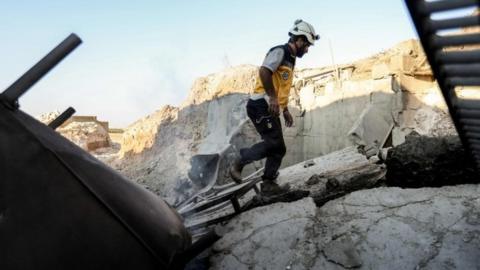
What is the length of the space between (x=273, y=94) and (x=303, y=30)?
72 centimetres

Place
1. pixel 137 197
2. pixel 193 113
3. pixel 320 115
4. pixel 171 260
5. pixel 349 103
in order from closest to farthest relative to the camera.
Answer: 1. pixel 171 260
2. pixel 137 197
3. pixel 349 103
4. pixel 320 115
5. pixel 193 113

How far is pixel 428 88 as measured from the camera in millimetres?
7484

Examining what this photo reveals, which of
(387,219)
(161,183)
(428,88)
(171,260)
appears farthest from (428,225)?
(161,183)

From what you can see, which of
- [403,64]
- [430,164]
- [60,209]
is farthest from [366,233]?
[403,64]

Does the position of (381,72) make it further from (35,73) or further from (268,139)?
(35,73)

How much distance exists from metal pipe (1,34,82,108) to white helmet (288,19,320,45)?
7.96 feet

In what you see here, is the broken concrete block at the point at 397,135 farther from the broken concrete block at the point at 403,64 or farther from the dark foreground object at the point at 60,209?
the dark foreground object at the point at 60,209

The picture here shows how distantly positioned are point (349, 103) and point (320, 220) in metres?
5.81

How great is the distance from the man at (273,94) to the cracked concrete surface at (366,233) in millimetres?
849

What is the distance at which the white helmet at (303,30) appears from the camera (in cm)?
404

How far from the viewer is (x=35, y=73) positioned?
214 centimetres

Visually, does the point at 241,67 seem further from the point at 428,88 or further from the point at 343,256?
the point at 343,256

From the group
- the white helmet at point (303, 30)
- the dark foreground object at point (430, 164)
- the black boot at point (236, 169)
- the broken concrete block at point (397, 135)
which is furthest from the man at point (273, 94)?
the broken concrete block at point (397, 135)

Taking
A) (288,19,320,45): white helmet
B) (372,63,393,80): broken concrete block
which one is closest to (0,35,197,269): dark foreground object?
(288,19,320,45): white helmet
